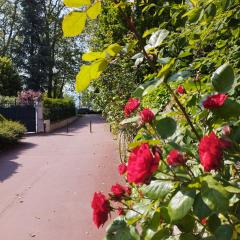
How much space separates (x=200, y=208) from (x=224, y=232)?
0.12 metres

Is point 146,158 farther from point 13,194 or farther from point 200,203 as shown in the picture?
point 13,194

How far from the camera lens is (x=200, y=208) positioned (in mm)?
1363

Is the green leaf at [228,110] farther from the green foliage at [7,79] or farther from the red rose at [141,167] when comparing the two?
the green foliage at [7,79]

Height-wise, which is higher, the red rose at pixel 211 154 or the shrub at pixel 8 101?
the shrub at pixel 8 101

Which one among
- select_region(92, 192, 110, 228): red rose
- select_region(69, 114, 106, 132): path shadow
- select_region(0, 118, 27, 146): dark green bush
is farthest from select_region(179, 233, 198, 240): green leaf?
select_region(69, 114, 106, 132): path shadow

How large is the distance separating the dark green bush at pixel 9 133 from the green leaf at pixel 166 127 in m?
15.3

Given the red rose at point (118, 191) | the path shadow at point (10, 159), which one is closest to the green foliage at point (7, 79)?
the path shadow at point (10, 159)

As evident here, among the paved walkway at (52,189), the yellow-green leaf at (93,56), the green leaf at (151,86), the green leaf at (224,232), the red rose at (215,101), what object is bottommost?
the paved walkway at (52,189)

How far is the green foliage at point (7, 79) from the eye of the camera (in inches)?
1394

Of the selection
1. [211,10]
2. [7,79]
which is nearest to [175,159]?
[211,10]

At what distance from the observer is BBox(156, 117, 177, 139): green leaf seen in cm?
168

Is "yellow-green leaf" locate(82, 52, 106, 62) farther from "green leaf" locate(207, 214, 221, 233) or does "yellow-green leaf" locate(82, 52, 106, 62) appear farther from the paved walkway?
the paved walkway

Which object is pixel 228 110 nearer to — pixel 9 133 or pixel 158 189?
pixel 158 189

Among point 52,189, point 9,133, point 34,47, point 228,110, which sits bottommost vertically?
point 52,189
